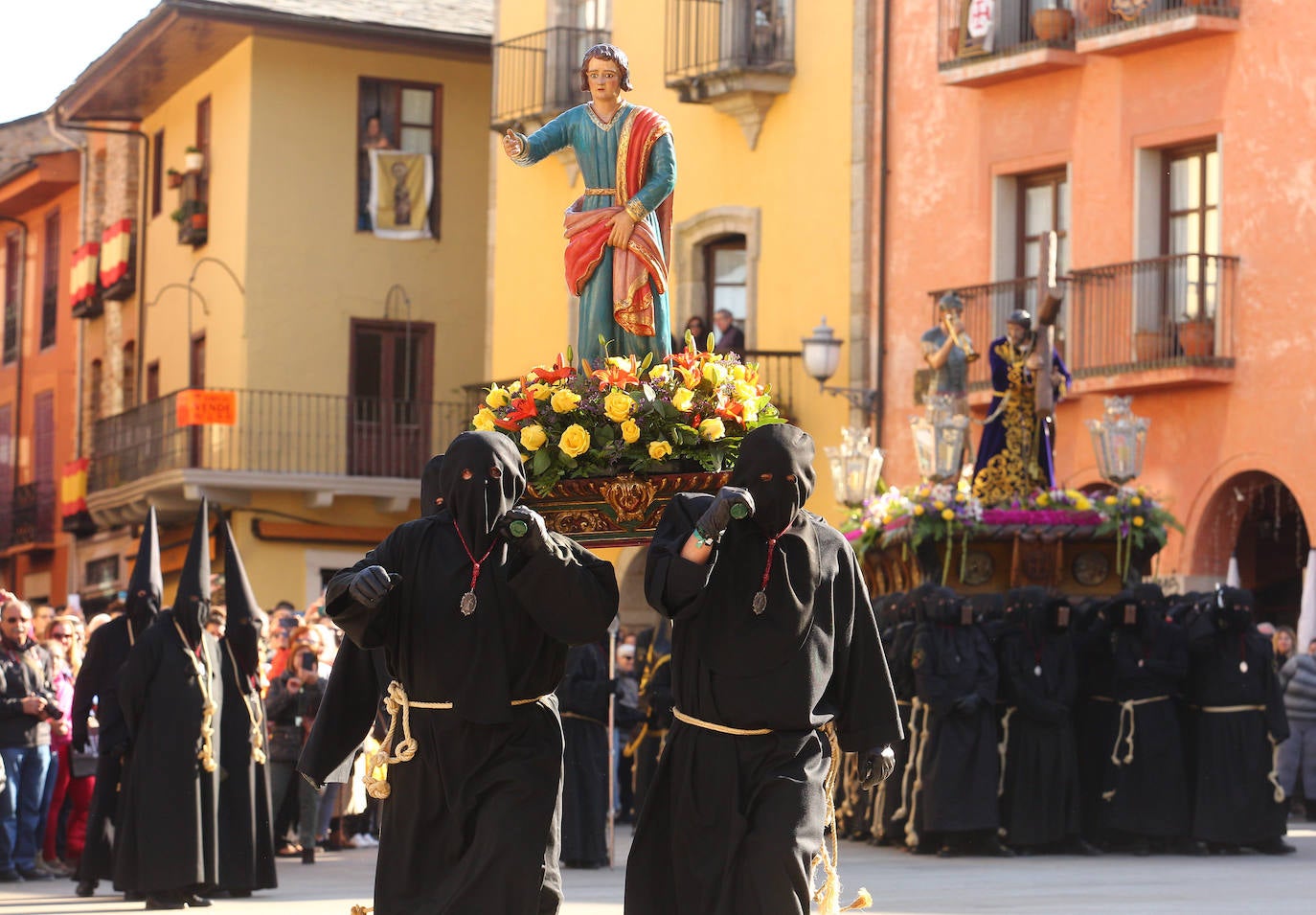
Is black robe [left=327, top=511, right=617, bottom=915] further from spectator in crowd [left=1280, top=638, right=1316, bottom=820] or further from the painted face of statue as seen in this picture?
spectator in crowd [left=1280, top=638, right=1316, bottom=820]

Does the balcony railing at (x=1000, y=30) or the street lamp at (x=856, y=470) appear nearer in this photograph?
the street lamp at (x=856, y=470)

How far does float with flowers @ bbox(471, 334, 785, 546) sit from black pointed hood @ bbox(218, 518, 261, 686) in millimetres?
4930

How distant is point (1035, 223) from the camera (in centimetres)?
2594

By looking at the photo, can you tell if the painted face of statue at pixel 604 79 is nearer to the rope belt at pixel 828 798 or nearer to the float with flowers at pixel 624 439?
the float with flowers at pixel 624 439

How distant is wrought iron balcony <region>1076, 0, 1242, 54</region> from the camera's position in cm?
2353

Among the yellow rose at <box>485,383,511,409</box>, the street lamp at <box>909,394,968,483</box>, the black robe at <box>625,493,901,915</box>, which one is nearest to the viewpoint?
the black robe at <box>625,493,901,915</box>

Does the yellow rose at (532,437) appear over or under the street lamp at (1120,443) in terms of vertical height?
under

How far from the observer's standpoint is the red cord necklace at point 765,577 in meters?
8.52

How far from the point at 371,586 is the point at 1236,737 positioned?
34.9 ft

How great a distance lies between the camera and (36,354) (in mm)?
43688

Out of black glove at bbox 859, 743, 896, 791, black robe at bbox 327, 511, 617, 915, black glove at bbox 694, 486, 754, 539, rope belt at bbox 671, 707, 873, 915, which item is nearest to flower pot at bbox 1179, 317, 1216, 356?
rope belt at bbox 671, 707, 873, 915

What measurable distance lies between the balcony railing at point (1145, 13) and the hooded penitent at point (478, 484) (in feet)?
53.2

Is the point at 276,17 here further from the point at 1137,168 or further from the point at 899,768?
the point at 899,768

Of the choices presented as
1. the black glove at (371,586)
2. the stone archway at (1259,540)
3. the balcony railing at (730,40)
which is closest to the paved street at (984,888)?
the black glove at (371,586)
